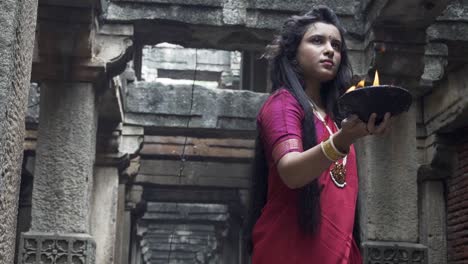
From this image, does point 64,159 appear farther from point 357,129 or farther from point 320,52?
point 357,129

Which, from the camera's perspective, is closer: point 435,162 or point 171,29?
point 171,29

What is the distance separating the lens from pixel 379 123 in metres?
1.99

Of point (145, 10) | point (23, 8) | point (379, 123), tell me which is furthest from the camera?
point (145, 10)

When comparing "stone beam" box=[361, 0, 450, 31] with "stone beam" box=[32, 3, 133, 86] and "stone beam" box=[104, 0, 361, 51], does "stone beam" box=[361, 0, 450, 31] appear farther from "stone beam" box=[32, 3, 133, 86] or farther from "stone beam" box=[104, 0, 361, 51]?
"stone beam" box=[32, 3, 133, 86]

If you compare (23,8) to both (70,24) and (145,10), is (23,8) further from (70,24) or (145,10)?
(145,10)

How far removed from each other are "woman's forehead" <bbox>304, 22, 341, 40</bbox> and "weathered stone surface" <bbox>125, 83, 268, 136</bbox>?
7.66 metres

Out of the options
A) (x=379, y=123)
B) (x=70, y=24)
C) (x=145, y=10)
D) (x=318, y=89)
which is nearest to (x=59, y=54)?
(x=70, y=24)

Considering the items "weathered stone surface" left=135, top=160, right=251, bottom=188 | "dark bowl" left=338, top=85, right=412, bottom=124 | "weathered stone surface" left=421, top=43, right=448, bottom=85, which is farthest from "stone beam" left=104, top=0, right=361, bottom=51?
"weathered stone surface" left=135, top=160, right=251, bottom=188

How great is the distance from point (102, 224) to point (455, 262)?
3.88 m

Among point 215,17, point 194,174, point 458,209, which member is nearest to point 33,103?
point 215,17

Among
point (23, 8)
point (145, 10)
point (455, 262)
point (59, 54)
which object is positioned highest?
point (145, 10)

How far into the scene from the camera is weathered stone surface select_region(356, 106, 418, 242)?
620cm

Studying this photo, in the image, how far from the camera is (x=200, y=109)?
409 inches

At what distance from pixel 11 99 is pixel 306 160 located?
1.03 m
